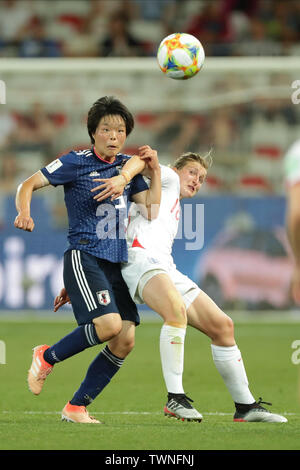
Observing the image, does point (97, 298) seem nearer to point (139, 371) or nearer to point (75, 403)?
point (75, 403)

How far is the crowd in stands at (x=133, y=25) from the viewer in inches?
694

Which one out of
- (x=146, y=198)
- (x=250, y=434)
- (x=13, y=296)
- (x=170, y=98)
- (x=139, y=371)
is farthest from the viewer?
(x=170, y=98)

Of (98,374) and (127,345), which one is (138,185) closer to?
(127,345)

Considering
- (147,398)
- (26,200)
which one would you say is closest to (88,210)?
(26,200)

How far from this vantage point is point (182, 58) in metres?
7.72

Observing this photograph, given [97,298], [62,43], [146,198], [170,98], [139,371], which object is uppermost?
[62,43]

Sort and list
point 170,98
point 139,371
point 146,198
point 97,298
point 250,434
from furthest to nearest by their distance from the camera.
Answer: point 170,98, point 139,371, point 146,198, point 97,298, point 250,434

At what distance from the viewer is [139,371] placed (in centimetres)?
998

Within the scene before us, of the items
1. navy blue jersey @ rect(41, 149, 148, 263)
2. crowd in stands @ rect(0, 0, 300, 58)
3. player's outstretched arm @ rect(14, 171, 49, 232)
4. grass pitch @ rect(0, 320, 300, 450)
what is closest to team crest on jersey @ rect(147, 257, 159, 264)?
navy blue jersey @ rect(41, 149, 148, 263)

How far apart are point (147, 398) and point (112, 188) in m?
2.51

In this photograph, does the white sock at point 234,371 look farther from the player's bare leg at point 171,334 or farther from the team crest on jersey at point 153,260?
the team crest on jersey at point 153,260

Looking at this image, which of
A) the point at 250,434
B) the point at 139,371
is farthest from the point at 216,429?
the point at 139,371

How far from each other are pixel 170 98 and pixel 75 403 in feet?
34.7

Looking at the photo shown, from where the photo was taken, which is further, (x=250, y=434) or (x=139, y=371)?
(x=139, y=371)
